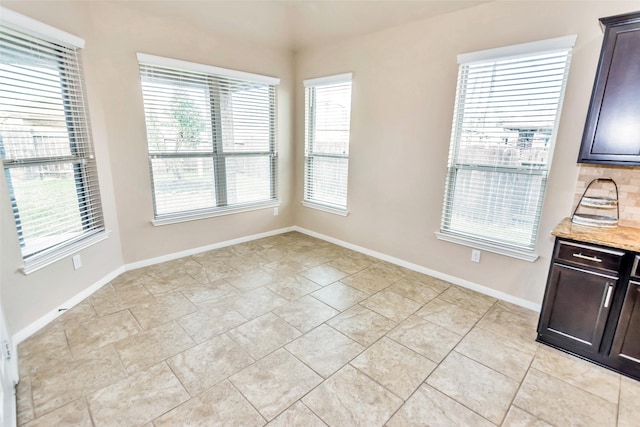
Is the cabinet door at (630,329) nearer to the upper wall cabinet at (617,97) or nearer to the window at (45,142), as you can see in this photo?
the upper wall cabinet at (617,97)

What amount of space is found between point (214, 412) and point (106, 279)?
7.19 ft

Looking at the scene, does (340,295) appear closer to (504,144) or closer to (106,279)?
(504,144)

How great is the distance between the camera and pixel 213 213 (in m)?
4.05

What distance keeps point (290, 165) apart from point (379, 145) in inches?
63.3

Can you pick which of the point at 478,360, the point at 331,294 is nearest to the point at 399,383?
the point at 478,360

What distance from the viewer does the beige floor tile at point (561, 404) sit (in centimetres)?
172

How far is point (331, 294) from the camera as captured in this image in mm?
3049

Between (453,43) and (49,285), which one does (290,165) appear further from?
(49,285)

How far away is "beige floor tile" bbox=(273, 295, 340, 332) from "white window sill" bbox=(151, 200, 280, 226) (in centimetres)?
181

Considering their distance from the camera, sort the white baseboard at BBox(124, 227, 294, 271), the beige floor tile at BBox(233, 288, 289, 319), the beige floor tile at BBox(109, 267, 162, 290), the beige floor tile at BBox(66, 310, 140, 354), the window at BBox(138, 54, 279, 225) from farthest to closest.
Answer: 1. the white baseboard at BBox(124, 227, 294, 271)
2. the window at BBox(138, 54, 279, 225)
3. the beige floor tile at BBox(109, 267, 162, 290)
4. the beige floor tile at BBox(233, 288, 289, 319)
5. the beige floor tile at BBox(66, 310, 140, 354)

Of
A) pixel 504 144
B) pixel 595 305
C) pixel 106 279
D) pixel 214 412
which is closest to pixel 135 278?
pixel 106 279

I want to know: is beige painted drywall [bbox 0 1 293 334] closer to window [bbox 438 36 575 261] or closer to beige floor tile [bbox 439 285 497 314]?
window [bbox 438 36 575 261]

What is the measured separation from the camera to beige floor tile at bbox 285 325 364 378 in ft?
6.87

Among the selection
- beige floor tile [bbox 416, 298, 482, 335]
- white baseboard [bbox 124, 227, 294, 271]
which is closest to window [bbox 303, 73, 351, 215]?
white baseboard [bbox 124, 227, 294, 271]
